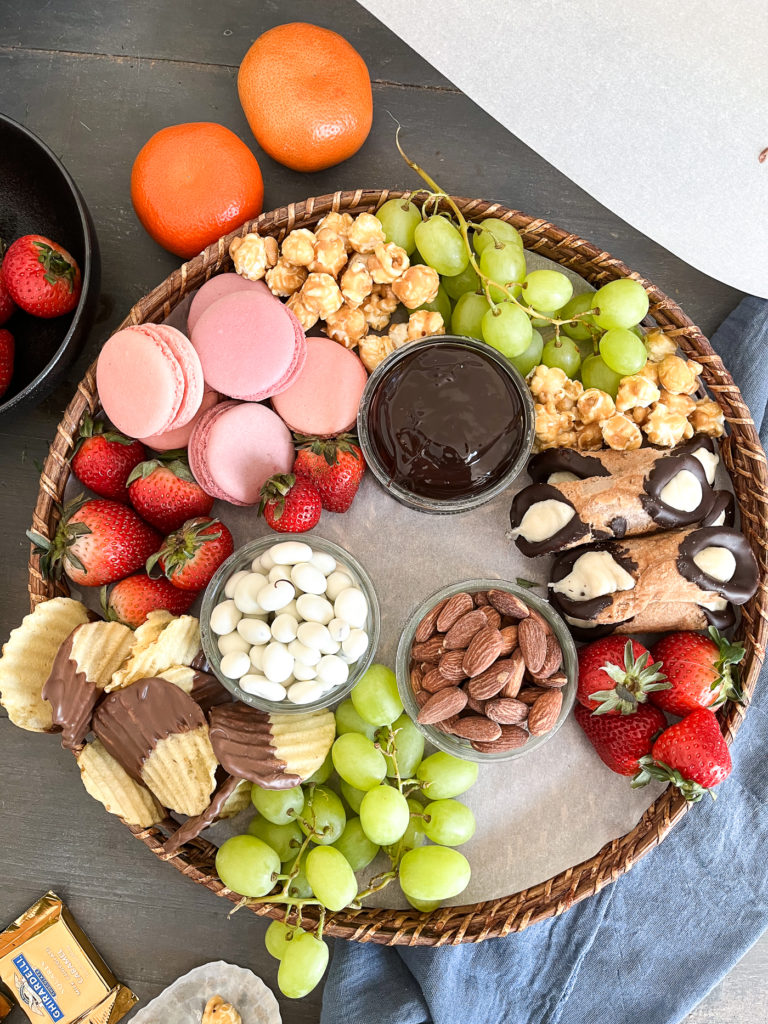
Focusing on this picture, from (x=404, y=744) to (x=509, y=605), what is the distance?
0.25 metres

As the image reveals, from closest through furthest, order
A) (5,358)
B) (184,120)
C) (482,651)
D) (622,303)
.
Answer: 1. (482,651)
2. (622,303)
3. (5,358)
4. (184,120)

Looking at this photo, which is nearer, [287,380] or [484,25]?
[287,380]

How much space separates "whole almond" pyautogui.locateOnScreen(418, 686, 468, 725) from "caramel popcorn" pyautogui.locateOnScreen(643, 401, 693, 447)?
45 cm

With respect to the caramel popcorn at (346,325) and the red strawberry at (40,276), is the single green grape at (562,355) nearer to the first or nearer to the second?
the caramel popcorn at (346,325)

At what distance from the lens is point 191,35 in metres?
1.37

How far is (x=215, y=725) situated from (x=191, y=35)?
3.79 feet

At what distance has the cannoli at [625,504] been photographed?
41.5 inches

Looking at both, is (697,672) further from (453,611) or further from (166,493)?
(166,493)

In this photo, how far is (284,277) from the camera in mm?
1152

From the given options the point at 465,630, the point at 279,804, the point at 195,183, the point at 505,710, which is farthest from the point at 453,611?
the point at 195,183

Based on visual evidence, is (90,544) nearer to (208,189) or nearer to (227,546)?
(227,546)

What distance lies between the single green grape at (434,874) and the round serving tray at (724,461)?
7 cm

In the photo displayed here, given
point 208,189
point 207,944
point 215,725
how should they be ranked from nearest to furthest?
point 215,725 → point 208,189 → point 207,944

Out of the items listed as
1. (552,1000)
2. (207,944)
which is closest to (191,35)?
(207,944)
